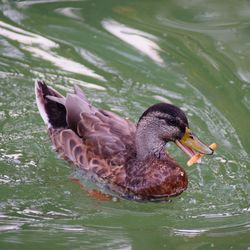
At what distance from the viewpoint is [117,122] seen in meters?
7.56

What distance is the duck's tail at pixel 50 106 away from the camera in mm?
7855

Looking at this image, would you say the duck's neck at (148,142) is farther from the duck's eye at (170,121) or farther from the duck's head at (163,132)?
the duck's eye at (170,121)

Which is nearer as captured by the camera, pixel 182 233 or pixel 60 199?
pixel 182 233

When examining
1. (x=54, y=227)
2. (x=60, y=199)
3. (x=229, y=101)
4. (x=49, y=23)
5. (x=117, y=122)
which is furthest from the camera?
(x=49, y=23)

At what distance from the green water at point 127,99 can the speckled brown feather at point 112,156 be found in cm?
14

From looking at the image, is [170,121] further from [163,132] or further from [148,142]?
[148,142]

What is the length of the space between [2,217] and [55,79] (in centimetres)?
256

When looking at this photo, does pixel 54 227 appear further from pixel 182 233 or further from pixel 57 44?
pixel 57 44

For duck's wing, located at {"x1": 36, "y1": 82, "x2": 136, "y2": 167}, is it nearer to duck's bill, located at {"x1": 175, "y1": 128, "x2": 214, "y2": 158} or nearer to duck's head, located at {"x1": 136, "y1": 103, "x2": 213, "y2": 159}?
duck's head, located at {"x1": 136, "y1": 103, "x2": 213, "y2": 159}

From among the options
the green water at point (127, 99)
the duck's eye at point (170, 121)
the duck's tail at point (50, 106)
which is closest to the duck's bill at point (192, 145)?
the duck's eye at point (170, 121)

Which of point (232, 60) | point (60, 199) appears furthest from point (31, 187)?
point (232, 60)

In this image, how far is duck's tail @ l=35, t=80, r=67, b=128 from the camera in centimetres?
786

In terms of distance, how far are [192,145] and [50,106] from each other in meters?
1.63

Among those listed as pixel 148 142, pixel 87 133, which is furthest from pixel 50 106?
pixel 148 142
